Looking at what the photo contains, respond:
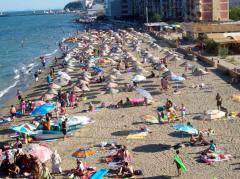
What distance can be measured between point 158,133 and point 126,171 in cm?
481

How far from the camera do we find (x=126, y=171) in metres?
15.1

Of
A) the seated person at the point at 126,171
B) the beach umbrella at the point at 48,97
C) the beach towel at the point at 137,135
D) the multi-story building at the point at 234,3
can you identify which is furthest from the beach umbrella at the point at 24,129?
the multi-story building at the point at 234,3

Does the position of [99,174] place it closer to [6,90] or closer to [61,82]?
[61,82]

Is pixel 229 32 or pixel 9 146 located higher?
pixel 229 32

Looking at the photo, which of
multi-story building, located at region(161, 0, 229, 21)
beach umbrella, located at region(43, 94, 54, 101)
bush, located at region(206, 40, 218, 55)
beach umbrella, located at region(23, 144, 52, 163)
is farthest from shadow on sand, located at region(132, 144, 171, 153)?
multi-story building, located at region(161, 0, 229, 21)

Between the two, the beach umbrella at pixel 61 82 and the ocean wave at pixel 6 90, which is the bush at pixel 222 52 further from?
the ocean wave at pixel 6 90

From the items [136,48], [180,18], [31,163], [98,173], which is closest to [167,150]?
[98,173]

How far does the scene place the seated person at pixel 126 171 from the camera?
15.0 m

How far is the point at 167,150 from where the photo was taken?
1744 centimetres

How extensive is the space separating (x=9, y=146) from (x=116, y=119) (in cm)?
603

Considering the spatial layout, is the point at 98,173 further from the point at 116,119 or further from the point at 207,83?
the point at 207,83

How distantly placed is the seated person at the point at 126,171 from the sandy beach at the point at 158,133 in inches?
15.1

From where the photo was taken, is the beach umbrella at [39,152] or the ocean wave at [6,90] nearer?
the beach umbrella at [39,152]

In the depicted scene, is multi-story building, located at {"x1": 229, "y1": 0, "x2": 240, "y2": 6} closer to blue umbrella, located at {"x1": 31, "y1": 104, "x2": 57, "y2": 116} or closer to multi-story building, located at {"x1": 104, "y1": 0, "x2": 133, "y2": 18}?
multi-story building, located at {"x1": 104, "y1": 0, "x2": 133, "y2": 18}
